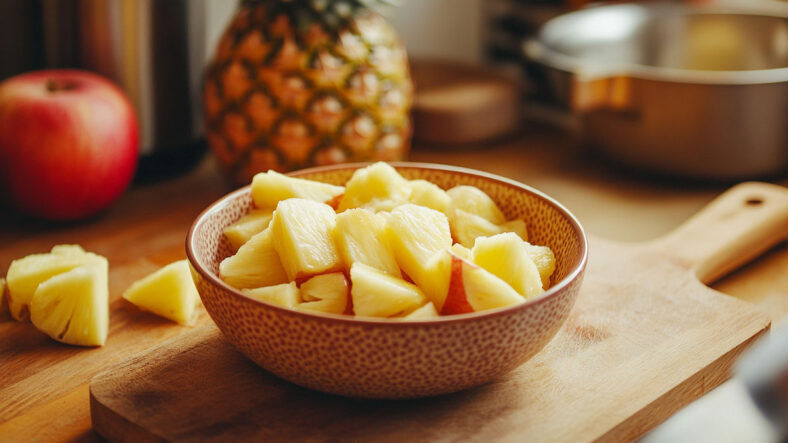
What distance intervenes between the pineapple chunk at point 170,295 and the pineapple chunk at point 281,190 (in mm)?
152

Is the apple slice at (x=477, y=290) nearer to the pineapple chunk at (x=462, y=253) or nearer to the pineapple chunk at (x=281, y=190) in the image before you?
the pineapple chunk at (x=462, y=253)

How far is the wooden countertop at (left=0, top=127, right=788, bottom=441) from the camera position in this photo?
1142 millimetres

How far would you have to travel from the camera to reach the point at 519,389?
0.84 metres

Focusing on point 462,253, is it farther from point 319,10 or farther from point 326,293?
point 319,10

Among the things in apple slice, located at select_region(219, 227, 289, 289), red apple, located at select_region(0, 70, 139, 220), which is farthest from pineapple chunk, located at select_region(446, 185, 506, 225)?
red apple, located at select_region(0, 70, 139, 220)

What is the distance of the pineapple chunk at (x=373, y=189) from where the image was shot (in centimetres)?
94

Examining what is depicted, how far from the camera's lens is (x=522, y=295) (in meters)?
0.79

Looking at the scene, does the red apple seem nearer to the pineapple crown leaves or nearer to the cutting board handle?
the pineapple crown leaves

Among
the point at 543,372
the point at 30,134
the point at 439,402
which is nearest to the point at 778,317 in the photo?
the point at 543,372

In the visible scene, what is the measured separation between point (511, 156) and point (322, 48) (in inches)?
20.5

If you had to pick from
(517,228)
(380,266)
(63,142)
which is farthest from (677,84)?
(63,142)

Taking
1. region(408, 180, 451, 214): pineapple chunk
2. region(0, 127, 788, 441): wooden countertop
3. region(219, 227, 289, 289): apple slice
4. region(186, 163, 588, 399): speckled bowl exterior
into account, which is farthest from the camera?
region(0, 127, 788, 441): wooden countertop

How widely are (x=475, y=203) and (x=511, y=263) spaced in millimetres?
199

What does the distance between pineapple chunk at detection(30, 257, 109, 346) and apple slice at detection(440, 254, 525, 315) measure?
0.45 metres
